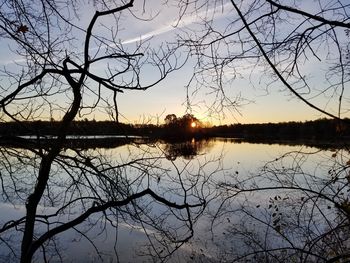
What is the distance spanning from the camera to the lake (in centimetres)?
364

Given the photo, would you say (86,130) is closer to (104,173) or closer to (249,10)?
(104,173)

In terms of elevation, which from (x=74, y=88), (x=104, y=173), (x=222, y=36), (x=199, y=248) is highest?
(x=222, y=36)

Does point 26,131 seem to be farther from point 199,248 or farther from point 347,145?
point 199,248

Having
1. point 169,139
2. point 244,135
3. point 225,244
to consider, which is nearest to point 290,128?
point 244,135

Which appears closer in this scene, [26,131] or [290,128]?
[26,131]

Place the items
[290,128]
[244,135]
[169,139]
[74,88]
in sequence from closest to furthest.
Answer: [74,88], [169,139], [290,128], [244,135]

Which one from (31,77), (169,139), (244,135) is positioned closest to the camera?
(31,77)

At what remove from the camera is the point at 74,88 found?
9.96 feet

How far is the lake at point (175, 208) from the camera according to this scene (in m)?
3.64

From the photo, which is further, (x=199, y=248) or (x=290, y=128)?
(x=290, y=128)

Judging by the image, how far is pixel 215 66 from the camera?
10.1 feet

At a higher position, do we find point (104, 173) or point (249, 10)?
point (249, 10)

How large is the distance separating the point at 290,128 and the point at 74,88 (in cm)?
7903

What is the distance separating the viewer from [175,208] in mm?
3326
